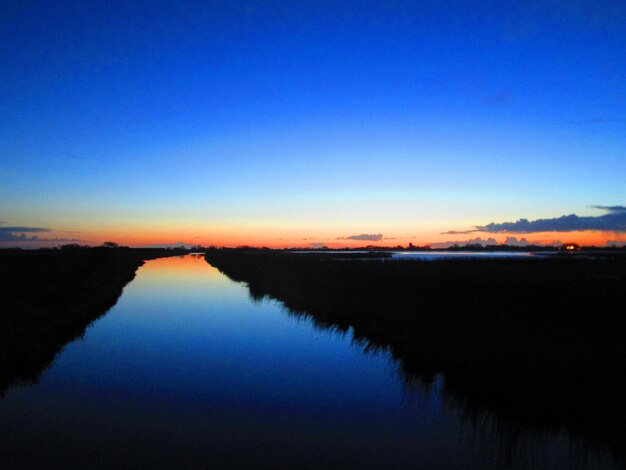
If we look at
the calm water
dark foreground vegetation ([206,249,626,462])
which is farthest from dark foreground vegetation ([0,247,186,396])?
dark foreground vegetation ([206,249,626,462])

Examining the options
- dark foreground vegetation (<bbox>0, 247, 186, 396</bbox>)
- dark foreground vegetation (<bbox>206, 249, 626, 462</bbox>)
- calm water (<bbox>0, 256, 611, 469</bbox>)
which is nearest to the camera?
calm water (<bbox>0, 256, 611, 469</bbox>)

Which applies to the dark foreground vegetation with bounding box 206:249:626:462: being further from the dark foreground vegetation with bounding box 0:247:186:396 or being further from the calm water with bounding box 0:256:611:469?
the dark foreground vegetation with bounding box 0:247:186:396

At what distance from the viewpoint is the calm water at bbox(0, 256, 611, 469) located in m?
8.25

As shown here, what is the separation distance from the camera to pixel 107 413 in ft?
34.2

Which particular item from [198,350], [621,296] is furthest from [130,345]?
[621,296]

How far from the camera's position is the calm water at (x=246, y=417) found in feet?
27.1

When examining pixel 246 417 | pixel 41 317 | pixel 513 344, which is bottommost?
pixel 246 417

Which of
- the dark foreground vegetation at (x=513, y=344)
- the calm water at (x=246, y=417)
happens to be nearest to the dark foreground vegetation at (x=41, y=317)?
the calm water at (x=246, y=417)

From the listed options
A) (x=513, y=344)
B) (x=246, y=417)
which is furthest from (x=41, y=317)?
(x=513, y=344)

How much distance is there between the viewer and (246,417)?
33.4ft

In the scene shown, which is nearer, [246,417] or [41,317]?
[246,417]

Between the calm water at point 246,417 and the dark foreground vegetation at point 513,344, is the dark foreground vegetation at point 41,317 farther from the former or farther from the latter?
the dark foreground vegetation at point 513,344

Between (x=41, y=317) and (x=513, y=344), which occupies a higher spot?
(x=41, y=317)

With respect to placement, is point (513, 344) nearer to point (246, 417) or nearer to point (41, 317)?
point (246, 417)
